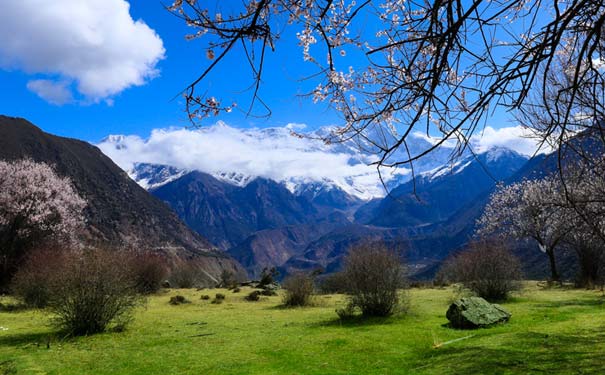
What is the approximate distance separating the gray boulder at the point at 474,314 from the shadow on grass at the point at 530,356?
1879mm

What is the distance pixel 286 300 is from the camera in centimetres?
2202

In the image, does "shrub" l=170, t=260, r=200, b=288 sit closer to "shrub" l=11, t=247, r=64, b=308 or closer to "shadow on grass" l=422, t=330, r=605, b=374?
"shrub" l=11, t=247, r=64, b=308

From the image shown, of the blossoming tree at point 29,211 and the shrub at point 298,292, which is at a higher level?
the blossoming tree at point 29,211

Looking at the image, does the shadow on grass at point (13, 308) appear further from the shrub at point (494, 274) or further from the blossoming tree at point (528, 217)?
the blossoming tree at point (528, 217)

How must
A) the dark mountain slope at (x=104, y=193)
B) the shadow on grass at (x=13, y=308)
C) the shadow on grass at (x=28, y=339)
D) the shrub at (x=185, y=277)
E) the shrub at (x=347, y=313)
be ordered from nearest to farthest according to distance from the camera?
the shadow on grass at (x=28, y=339), the shrub at (x=347, y=313), the shadow on grass at (x=13, y=308), the shrub at (x=185, y=277), the dark mountain slope at (x=104, y=193)

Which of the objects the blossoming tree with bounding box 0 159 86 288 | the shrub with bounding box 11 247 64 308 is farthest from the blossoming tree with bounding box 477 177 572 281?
the blossoming tree with bounding box 0 159 86 288

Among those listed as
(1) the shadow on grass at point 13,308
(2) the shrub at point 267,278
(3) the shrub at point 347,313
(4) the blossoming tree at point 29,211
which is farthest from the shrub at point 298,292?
(4) the blossoming tree at point 29,211

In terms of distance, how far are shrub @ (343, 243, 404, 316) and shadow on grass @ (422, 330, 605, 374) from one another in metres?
4.67

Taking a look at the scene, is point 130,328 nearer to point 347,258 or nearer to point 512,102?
point 347,258

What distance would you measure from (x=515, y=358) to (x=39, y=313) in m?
16.6

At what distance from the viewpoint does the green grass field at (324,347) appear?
834 centimetres

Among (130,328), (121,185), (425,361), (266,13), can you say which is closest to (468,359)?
(425,361)

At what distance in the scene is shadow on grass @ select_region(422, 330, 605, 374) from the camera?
24.4 ft

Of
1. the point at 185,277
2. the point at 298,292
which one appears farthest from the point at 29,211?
the point at 298,292
